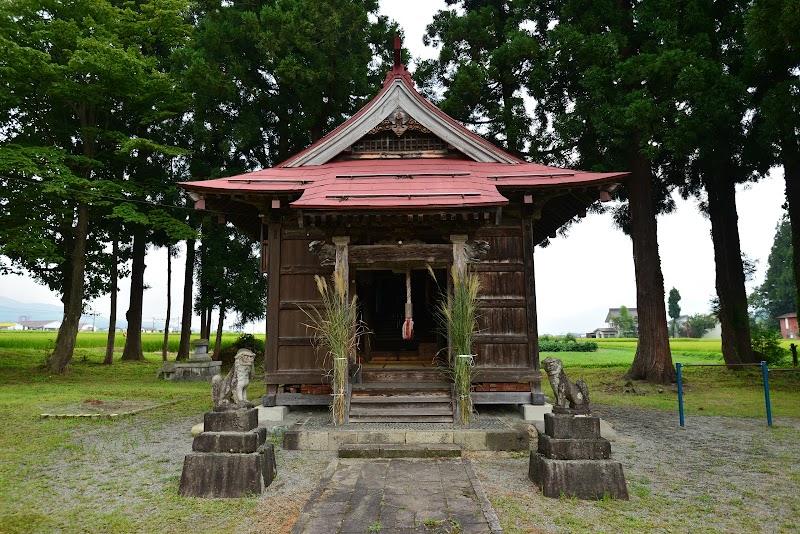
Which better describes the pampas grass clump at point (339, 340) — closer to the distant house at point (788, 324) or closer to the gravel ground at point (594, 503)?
the gravel ground at point (594, 503)

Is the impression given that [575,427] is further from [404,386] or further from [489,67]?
[489,67]

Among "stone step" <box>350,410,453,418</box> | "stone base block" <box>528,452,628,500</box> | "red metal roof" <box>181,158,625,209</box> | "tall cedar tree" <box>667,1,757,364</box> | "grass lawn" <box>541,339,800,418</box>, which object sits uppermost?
"tall cedar tree" <box>667,1,757,364</box>

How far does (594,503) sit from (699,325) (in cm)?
6808

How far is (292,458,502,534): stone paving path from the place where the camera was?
3.82 meters

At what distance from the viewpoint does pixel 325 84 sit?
56.0ft

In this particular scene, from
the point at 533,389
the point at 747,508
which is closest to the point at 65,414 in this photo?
the point at 533,389

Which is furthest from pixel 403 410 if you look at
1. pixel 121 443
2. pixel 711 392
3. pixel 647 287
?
pixel 647 287

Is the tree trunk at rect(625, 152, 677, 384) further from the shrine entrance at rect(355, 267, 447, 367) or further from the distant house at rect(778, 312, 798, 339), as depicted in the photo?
the distant house at rect(778, 312, 798, 339)

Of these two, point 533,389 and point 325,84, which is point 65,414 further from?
point 325,84

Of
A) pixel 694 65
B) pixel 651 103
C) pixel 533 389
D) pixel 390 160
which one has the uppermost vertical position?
pixel 694 65

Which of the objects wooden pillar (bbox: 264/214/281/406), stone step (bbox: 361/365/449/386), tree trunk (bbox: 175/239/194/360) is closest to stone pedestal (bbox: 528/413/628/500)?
stone step (bbox: 361/365/449/386)

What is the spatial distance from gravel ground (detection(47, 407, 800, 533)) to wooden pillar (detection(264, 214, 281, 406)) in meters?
1.08

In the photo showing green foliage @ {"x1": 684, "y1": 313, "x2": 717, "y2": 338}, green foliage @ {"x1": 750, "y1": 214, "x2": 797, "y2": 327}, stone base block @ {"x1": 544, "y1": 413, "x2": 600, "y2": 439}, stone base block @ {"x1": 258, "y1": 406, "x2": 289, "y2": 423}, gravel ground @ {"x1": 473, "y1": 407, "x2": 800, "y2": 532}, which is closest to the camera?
gravel ground @ {"x1": 473, "y1": 407, "x2": 800, "y2": 532}

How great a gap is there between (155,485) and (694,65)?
13738mm
